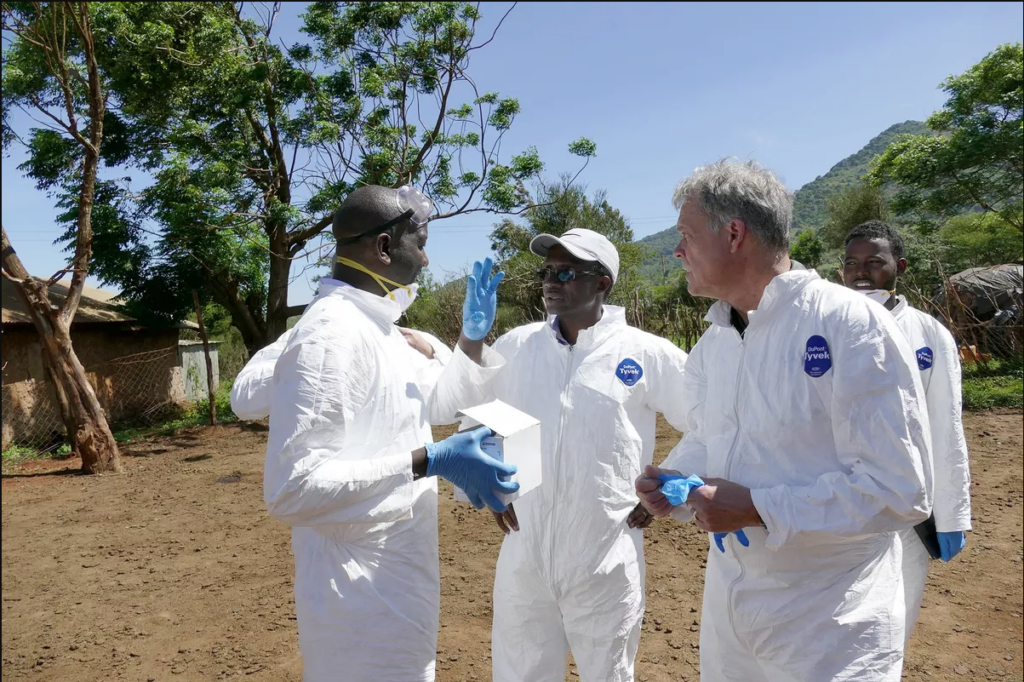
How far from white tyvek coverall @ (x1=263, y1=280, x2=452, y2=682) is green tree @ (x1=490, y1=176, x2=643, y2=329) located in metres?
11.3

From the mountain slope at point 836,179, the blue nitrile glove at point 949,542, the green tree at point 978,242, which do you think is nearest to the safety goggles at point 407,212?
the blue nitrile glove at point 949,542

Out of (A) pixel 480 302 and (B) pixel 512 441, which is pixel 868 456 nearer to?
(B) pixel 512 441

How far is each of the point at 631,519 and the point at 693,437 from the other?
1.99 feet

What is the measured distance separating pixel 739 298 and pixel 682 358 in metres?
0.98

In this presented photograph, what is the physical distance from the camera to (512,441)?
191 centimetres

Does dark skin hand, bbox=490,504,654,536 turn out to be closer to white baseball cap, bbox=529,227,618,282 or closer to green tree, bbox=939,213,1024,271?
white baseball cap, bbox=529,227,618,282

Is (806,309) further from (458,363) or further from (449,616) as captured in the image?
(449,616)

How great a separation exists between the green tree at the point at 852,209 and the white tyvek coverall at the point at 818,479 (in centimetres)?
2575

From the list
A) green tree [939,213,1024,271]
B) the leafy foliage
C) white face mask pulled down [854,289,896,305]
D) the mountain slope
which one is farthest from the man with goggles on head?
green tree [939,213,1024,271]

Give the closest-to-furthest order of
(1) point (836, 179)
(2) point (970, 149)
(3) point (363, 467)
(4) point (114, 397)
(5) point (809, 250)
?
(3) point (363, 467) → (4) point (114, 397) → (2) point (970, 149) → (1) point (836, 179) → (5) point (809, 250)

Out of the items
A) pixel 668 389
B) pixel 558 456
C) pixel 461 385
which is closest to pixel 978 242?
pixel 668 389

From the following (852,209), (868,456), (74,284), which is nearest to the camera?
(868,456)

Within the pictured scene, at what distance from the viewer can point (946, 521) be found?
2510mm

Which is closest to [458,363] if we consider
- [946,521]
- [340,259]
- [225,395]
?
[340,259]
